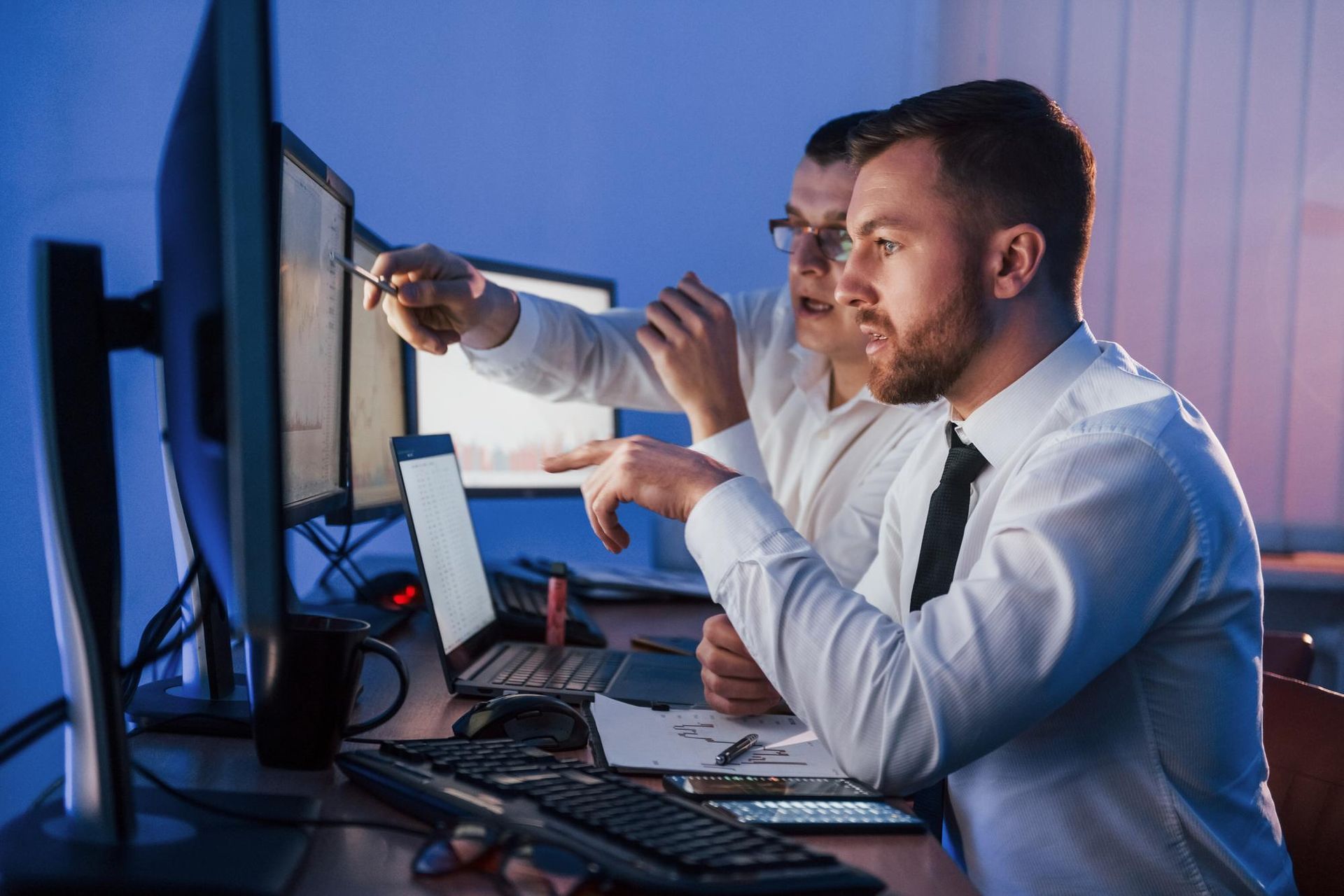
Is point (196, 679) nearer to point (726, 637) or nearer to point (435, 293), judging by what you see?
point (726, 637)

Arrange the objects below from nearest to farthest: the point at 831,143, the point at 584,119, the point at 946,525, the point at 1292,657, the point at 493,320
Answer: the point at 946,525, the point at 1292,657, the point at 493,320, the point at 831,143, the point at 584,119

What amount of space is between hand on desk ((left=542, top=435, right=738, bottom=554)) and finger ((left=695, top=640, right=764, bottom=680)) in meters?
0.14

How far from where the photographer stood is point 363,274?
47.3 inches

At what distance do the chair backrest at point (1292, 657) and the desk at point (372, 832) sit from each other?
0.86 metres

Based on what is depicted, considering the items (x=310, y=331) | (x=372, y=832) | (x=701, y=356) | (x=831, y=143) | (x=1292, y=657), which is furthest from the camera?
(x=831, y=143)

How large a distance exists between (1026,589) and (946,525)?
0.29 meters

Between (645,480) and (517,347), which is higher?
(517,347)

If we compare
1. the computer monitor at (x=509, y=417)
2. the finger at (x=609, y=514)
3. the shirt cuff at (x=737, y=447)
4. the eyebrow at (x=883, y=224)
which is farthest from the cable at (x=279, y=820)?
the computer monitor at (x=509, y=417)

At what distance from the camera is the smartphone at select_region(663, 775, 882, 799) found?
2.58 ft

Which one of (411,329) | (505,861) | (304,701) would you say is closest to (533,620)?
(411,329)

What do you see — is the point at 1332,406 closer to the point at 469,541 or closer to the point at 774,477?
the point at 774,477

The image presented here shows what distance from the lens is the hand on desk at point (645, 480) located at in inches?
40.4

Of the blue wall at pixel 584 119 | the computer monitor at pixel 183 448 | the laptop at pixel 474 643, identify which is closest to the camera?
the computer monitor at pixel 183 448

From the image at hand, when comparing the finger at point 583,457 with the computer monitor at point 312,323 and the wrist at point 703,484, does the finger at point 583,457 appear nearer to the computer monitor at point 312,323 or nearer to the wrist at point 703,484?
the wrist at point 703,484
